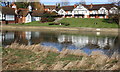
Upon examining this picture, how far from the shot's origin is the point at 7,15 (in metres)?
72.8

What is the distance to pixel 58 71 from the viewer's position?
10289 millimetres

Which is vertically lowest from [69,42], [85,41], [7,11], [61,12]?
[85,41]

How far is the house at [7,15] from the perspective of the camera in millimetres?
70250

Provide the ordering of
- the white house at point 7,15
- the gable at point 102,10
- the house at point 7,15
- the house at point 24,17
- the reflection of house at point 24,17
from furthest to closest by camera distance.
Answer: the gable at point 102,10 < the reflection of house at point 24,17 < the house at point 24,17 < the white house at point 7,15 < the house at point 7,15

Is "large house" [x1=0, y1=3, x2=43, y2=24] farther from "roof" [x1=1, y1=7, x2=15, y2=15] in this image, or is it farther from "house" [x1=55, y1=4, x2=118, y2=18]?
"house" [x1=55, y1=4, x2=118, y2=18]

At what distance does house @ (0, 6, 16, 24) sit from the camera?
230ft

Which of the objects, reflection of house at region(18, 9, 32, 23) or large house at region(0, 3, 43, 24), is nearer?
large house at region(0, 3, 43, 24)

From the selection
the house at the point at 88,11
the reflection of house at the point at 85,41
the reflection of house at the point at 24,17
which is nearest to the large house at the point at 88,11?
the house at the point at 88,11

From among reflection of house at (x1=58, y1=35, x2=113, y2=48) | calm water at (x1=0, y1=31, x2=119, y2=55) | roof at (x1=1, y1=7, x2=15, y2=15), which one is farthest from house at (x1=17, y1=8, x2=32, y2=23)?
reflection of house at (x1=58, y1=35, x2=113, y2=48)

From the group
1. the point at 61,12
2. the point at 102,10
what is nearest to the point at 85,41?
the point at 102,10

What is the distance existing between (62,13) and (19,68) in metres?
81.3

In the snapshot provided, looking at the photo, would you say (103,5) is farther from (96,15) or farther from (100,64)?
(100,64)

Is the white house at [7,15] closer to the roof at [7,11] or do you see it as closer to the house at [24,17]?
the roof at [7,11]

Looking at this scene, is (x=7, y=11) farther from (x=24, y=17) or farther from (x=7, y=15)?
(x=24, y=17)
